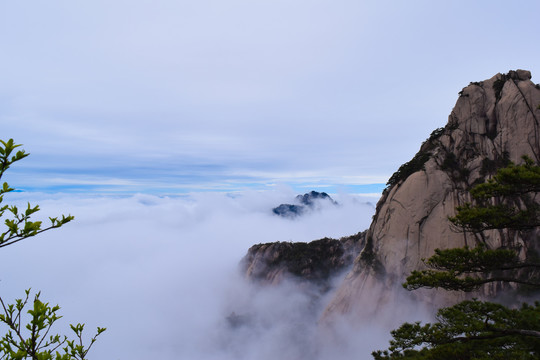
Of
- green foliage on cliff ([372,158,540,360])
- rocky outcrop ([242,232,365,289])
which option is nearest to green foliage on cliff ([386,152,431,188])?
green foliage on cliff ([372,158,540,360])

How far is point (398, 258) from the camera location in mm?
35438

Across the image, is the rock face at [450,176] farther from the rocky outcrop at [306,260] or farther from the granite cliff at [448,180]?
the rocky outcrop at [306,260]

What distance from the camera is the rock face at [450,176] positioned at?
32.0 m

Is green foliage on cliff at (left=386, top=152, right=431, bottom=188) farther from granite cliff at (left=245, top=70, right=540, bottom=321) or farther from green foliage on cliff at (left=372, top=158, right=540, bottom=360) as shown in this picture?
green foliage on cliff at (left=372, top=158, right=540, bottom=360)

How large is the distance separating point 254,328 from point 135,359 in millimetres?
88003

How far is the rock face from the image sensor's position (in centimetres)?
3198

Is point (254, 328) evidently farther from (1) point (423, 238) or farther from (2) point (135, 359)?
(2) point (135, 359)

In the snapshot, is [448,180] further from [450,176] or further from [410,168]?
[410,168]

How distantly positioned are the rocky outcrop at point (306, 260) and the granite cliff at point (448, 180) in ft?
119

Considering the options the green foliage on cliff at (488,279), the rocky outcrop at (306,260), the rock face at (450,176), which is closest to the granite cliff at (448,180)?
the rock face at (450,176)

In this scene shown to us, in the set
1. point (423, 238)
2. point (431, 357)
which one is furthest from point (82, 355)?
point (423, 238)

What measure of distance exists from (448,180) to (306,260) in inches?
2102

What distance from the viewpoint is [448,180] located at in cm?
3434

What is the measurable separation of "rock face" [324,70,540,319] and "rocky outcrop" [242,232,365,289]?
3609 centimetres
